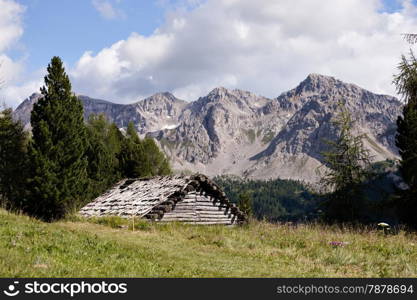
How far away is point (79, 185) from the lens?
33.2 metres

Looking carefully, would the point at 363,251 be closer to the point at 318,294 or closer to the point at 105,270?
the point at 318,294

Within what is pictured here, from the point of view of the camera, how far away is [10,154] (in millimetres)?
45250

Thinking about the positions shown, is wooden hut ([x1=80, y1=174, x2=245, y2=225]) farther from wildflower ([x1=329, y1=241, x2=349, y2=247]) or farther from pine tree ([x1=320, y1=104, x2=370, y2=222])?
wildflower ([x1=329, y1=241, x2=349, y2=247])

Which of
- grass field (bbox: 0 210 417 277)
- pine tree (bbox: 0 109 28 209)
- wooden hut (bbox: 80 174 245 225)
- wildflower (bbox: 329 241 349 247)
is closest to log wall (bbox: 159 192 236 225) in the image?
wooden hut (bbox: 80 174 245 225)

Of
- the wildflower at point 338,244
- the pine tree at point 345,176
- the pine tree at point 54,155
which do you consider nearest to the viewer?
the wildflower at point 338,244

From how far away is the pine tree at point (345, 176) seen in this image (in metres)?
33.0

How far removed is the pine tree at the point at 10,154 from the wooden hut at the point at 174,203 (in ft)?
45.1

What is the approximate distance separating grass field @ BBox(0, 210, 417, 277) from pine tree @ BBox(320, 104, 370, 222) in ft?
42.1

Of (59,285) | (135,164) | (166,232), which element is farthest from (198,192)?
(135,164)

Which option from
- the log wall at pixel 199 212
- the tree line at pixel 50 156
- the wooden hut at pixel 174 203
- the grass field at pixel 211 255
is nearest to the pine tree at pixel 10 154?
the tree line at pixel 50 156

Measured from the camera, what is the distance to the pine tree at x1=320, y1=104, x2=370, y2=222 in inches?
1299

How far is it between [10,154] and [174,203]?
26.4 metres

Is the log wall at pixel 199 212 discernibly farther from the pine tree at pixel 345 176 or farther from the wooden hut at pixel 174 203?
the pine tree at pixel 345 176

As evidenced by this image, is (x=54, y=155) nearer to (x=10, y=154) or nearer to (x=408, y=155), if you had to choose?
(x=10, y=154)
